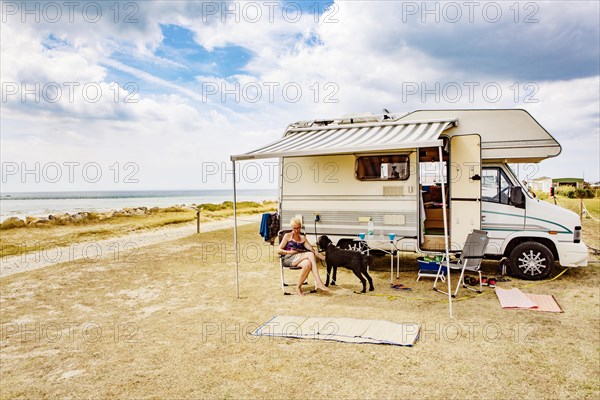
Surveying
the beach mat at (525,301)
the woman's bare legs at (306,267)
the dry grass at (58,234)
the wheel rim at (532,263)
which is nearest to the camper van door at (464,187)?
the wheel rim at (532,263)

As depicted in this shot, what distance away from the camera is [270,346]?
4.52m

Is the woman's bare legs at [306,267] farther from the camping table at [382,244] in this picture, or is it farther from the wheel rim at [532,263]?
the wheel rim at [532,263]

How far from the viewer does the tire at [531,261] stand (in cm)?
731

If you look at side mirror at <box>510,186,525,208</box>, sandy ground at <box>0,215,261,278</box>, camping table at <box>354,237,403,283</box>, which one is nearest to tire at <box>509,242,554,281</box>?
side mirror at <box>510,186,525,208</box>

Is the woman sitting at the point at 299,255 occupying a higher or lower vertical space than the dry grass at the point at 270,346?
higher

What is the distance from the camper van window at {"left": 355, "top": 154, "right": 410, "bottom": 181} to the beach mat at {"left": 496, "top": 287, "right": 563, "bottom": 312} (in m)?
2.58

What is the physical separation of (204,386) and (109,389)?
0.83 meters

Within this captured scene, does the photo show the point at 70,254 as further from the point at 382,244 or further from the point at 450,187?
the point at 450,187

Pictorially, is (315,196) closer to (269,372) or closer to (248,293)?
(248,293)

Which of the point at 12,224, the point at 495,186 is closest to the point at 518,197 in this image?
the point at 495,186

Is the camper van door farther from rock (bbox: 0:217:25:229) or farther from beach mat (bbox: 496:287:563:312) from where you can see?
rock (bbox: 0:217:25:229)

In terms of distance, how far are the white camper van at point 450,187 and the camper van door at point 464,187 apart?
0.02 m

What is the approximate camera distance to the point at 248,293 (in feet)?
22.7

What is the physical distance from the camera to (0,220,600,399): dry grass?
11.9 feet
